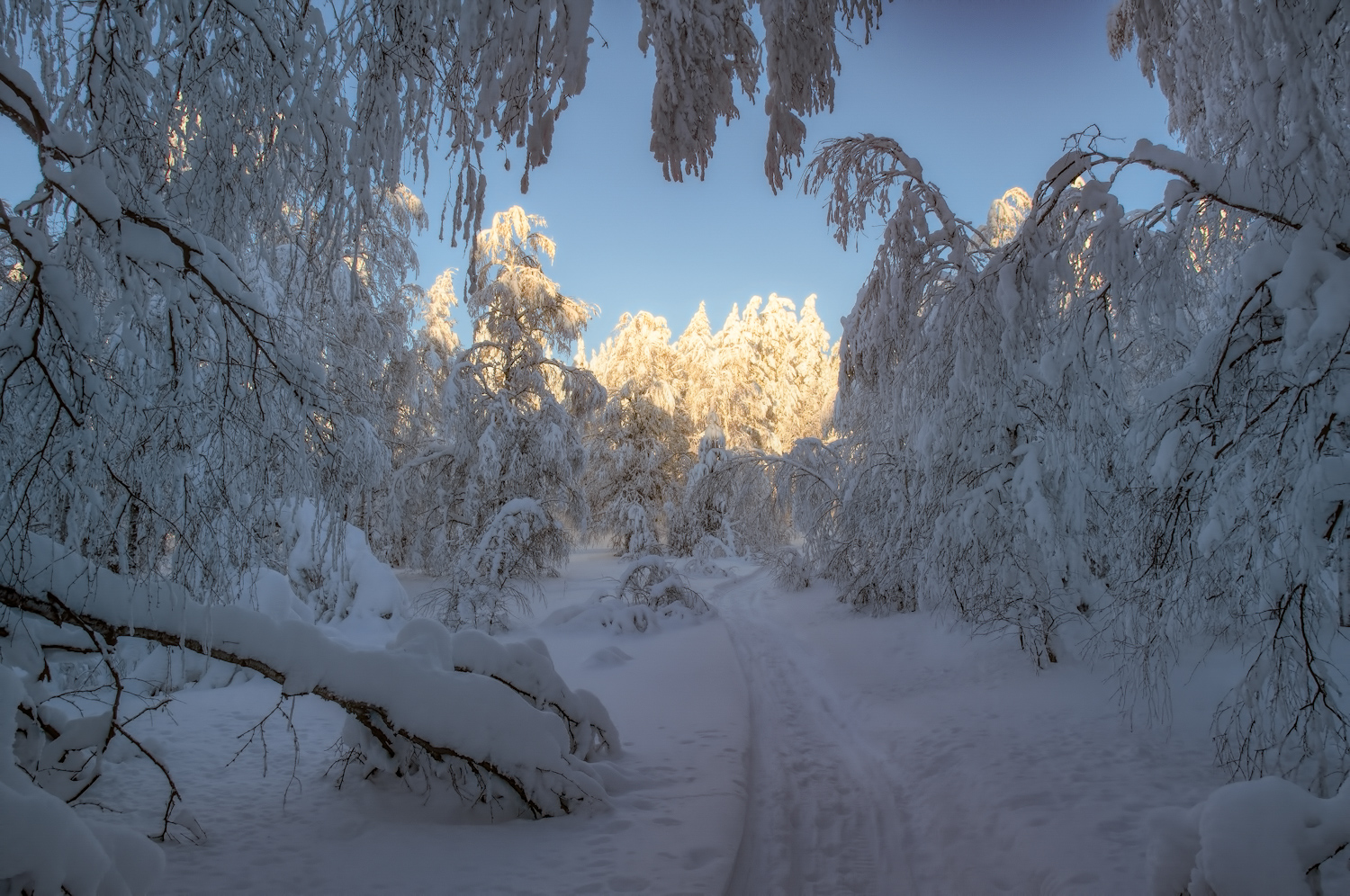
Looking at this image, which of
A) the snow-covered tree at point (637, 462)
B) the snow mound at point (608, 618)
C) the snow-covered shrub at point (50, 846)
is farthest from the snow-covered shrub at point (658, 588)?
the snow-covered shrub at point (50, 846)

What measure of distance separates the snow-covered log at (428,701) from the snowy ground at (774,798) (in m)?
0.22

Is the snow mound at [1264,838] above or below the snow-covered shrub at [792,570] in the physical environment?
below

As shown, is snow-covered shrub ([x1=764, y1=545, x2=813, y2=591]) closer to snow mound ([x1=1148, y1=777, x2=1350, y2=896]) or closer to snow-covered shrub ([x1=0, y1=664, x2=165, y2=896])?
snow mound ([x1=1148, y1=777, x2=1350, y2=896])

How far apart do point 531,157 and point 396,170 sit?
59 cm

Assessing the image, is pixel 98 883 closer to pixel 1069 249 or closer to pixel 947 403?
pixel 1069 249

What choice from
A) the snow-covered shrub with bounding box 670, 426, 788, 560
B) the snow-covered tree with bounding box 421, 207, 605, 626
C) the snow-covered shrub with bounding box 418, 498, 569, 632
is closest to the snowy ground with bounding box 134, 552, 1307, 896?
the snow-covered shrub with bounding box 418, 498, 569, 632

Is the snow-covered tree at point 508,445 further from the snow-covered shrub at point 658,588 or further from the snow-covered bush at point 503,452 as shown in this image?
the snow-covered shrub at point 658,588

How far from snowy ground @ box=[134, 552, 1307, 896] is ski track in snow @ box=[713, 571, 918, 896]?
0.06 ft

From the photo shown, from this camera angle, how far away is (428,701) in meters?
4.25

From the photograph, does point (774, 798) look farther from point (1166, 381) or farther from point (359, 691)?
point (1166, 381)

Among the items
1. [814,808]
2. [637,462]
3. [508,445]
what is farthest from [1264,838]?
[637,462]

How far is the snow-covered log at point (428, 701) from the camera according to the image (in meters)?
3.71

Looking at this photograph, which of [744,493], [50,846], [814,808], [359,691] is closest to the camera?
[50,846]

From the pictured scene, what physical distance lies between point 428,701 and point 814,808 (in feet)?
8.95
